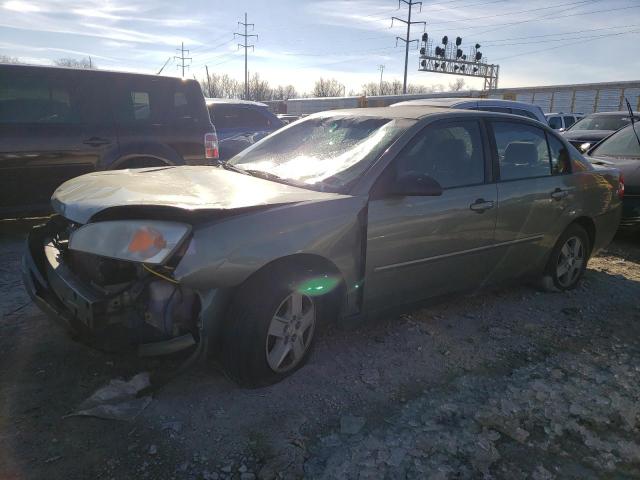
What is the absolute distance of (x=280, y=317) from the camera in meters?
2.69

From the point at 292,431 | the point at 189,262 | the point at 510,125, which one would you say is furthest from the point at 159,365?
the point at 510,125

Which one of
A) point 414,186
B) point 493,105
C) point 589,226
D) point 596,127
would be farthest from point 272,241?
point 596,127

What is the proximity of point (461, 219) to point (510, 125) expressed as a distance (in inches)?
43.1

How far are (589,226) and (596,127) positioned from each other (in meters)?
9.05

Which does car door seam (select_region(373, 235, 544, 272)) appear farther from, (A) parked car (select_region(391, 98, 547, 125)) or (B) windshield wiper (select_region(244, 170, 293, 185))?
(A) parked car (select_region(391, 98, 547, 125))

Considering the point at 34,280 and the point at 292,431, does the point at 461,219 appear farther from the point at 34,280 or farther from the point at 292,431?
the point at 34,280

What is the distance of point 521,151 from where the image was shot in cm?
399

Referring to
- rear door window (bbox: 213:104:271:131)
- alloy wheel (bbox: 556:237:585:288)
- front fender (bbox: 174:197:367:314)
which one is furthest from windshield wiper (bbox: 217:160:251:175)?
rear door window (bbox: 213:104:271:131)

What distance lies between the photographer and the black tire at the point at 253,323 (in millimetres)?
2477

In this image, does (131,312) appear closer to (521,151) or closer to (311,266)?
(311,266)

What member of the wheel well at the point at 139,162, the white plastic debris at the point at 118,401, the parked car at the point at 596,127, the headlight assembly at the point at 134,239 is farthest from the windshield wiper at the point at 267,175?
the parked car at the point at 596,127

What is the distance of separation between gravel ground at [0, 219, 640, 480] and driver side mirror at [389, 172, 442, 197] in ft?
3.55

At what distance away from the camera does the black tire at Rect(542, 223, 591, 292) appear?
173 inches

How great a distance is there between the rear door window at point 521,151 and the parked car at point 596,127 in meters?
8.18
